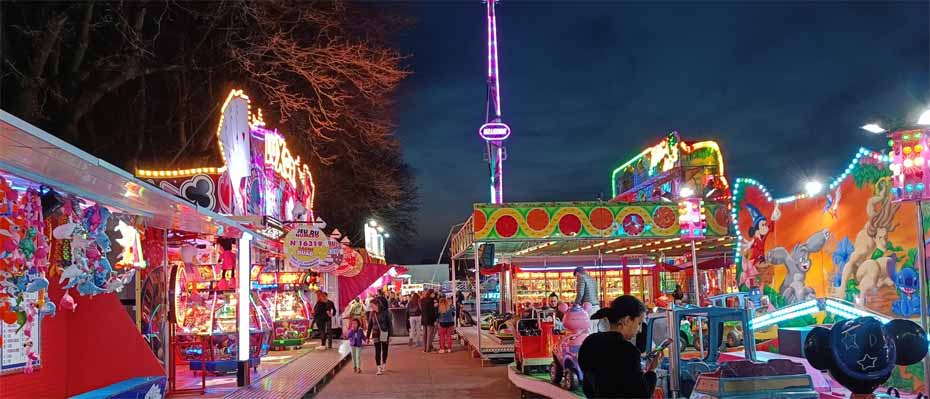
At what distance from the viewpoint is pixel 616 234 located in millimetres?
16266

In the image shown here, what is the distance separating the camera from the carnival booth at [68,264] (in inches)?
230

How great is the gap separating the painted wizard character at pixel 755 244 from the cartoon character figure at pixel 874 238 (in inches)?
111

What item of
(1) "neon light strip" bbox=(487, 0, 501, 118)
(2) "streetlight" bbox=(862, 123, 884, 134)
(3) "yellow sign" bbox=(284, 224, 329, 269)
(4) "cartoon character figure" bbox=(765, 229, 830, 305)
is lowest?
(4) "cartoon character figure" bbox=(765, 229, 830, 305)

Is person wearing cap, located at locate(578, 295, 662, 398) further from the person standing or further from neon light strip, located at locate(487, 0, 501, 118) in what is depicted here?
neon light strip, located at locate(487, 0, 501, 118)

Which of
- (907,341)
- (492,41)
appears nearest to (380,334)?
(907,341)

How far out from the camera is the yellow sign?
1302 centimetres

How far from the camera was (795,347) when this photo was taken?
31.1ft

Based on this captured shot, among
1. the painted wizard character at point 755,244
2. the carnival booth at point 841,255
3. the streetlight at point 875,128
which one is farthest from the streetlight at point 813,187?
the streetlight at point 875,128

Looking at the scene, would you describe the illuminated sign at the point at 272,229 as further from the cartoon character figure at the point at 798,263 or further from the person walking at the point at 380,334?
the cartoon character figure at the point at 798,263

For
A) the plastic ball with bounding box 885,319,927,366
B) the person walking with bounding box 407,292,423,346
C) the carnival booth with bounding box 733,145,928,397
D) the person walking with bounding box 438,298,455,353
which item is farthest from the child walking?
the plastic ball with bounding box 885,319,927,366

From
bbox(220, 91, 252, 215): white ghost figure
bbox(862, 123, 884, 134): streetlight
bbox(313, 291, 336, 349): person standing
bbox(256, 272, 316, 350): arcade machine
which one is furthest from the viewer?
bbox(313, 291, 336, 349): person standing

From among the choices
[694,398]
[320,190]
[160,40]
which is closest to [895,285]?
[694,398]

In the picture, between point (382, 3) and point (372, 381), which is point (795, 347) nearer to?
point (372, 381)

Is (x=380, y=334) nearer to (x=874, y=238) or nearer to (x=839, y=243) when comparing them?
(x=839, y=243)
